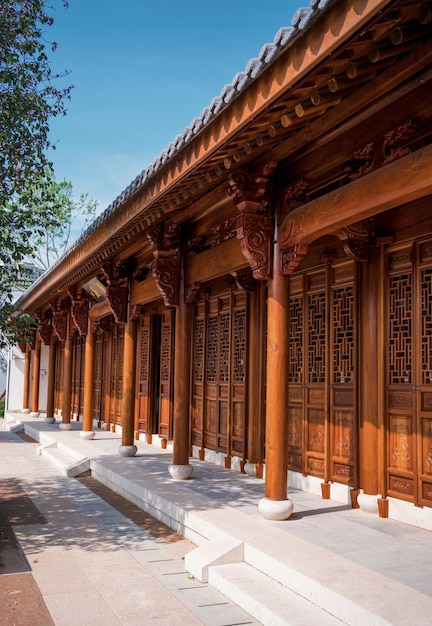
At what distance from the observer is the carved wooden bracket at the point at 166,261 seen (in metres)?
7.06

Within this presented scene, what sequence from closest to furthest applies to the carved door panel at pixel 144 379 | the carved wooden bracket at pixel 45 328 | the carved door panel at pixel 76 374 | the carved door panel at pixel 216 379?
the carved door panel at pixel 216 379 → the carved door panel at pixel 144 379 → the carved wooden bracket at pixel 45 328 → the carved door panel at pixel 76 374

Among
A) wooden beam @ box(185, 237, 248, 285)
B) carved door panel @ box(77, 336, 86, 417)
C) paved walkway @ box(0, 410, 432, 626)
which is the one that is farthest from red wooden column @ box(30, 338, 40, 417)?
wooden beam @ box(185, 237, 248, 285)

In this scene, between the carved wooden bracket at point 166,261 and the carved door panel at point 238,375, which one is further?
the carved door panel at point 238,375

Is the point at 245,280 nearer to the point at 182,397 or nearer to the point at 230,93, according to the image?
the point at 182,397

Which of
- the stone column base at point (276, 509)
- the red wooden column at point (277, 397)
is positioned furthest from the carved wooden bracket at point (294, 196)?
the stone column base at point (276, 509)

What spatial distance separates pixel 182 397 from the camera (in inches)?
276

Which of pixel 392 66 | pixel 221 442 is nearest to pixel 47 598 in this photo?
pixel 392 66

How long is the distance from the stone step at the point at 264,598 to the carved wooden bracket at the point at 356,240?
9.09 feet

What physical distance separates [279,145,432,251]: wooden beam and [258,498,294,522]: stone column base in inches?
81.8

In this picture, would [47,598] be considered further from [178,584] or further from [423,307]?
[423,307]

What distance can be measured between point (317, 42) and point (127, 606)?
344cm

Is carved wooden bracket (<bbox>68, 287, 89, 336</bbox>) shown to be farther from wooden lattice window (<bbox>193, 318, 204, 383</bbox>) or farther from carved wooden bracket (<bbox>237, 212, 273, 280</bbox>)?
carved wooden bracket (<bbox>237, 212, 273, 280</bbox>)

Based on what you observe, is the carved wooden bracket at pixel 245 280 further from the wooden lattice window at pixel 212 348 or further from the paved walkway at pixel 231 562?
the paved walkway at pixel 231 562

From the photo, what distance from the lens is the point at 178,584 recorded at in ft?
14.1
